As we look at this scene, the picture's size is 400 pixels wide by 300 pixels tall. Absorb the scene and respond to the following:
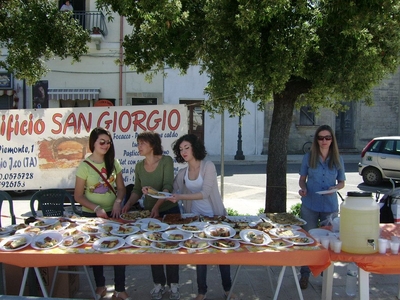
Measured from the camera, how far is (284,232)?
3445mm

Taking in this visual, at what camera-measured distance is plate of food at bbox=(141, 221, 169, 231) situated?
3.54 metres

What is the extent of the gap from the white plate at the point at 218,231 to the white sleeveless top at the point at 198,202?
27.0 inches

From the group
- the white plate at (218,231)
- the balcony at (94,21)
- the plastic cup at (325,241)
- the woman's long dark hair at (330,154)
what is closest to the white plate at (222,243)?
the white plate at (218,231)

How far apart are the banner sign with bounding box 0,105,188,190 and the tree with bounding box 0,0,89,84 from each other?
2.83 ft

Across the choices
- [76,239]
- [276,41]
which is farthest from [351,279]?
[276,41]

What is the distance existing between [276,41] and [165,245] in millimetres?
2874

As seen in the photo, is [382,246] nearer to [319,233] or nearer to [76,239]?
[319,233]

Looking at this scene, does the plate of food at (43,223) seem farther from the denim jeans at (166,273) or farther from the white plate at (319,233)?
the white plate at (319,233)

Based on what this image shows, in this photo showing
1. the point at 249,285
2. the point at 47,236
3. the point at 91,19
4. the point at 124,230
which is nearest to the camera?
the point at 47,236

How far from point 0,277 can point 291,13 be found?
4248mm

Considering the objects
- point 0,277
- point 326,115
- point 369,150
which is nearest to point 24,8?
point 0,277

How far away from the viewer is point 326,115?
21.0m

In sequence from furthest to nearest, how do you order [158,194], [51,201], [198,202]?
[51,201]
[198,202]
[158,194]

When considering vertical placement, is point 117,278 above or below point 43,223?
below
